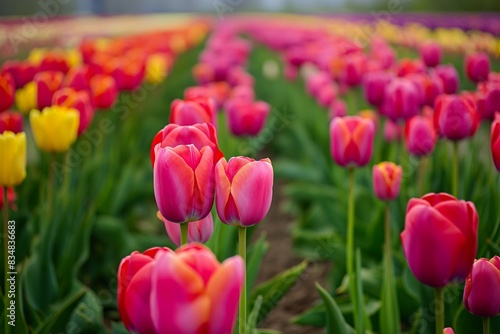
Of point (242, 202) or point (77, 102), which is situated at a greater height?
point (242, 202)

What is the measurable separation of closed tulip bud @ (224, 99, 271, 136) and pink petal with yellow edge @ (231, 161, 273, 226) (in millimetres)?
1187

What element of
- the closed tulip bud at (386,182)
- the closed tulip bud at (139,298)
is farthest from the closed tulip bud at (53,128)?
the closed tulip bud at (139,298)

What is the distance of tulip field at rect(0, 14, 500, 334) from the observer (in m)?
0.81

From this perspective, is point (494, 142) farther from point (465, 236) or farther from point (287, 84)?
point (287, 84)

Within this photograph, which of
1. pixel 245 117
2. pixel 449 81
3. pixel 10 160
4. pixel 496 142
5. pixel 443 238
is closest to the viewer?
pixel 443 238

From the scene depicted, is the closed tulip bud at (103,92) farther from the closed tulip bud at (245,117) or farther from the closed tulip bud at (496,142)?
the closed tulip bud at (496,142)

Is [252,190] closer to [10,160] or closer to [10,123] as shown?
[10,160]

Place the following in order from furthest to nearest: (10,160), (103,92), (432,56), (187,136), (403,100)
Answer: (432,56), (103,92), (403,100), (10,160), (187,136)

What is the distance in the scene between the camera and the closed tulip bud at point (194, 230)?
0.95 m

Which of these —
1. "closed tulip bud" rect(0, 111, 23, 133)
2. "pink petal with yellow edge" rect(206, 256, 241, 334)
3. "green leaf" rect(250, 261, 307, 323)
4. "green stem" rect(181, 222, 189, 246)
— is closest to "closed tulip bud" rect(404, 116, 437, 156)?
"green leaf" rect(250, 261, 307, 323)

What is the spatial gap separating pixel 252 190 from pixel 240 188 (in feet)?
0.07

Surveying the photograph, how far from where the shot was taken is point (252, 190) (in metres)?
0.85

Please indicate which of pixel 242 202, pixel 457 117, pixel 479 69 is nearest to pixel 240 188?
pixel 242 202

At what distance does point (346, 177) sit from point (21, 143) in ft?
5.38
